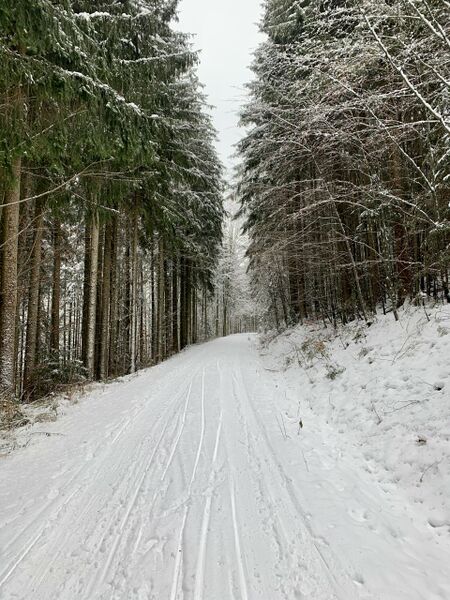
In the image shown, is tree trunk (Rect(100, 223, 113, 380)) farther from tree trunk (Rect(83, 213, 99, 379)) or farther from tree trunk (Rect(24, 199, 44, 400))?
tree trunk (Rect(24, 199, 44, 400))

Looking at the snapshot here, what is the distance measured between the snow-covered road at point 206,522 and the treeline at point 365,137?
3275mm

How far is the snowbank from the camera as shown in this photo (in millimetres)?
3135

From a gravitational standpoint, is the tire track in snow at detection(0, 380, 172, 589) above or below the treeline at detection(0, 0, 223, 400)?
below

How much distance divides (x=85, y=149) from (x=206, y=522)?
6.52 meters

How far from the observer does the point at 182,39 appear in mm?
11109

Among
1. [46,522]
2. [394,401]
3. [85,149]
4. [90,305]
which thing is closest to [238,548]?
[46,522]

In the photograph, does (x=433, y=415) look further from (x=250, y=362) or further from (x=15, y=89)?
(x=250, y=362)

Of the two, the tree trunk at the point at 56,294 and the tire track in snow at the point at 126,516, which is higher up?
the tree trunk at the point at 56,294

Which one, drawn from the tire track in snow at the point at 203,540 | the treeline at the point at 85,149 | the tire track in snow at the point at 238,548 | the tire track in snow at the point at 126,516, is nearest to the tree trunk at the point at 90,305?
the treeline at the point at 85,149

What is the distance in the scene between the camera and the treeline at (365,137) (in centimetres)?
361

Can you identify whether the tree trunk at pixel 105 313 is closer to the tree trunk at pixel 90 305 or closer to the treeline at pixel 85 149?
the treeline at pixel 85 149

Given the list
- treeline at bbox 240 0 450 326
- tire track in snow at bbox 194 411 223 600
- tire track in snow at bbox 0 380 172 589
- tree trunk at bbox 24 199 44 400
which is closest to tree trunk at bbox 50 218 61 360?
tree trunk at bbox 24 199 44 400

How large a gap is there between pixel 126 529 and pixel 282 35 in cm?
1309

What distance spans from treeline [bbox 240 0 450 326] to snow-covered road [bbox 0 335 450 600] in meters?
3.27
